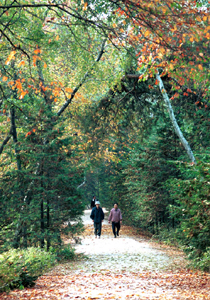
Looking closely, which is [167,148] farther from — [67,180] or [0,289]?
[0,289]

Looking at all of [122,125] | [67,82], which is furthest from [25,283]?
[122,125]

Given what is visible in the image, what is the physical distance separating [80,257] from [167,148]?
7.54 meters

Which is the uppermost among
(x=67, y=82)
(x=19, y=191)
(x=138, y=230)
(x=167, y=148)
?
(x=67, y=82)

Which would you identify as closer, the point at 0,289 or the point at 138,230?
the point at 0,289

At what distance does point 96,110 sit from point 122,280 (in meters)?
10.4

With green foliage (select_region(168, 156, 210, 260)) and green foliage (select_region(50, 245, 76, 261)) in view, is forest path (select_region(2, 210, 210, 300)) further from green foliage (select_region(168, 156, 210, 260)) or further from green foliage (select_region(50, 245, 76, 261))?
green foliage (select_region(168, 156, 210, 260))

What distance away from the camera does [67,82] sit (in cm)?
1616

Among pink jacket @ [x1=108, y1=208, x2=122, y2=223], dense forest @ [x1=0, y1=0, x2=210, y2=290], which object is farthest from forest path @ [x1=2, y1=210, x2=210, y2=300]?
pink jacket @ [x1=108, y1=208, x2=122, y2=223]

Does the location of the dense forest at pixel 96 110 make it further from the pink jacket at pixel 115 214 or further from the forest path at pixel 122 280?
the pink jacket at pixel 115 214

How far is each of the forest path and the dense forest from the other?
3.28 ft

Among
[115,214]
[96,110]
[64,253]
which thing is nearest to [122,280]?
[64,253]

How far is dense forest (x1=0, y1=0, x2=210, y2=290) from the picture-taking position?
23.4ft

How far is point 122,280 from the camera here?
26.6ft

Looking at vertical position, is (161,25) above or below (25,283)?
above
